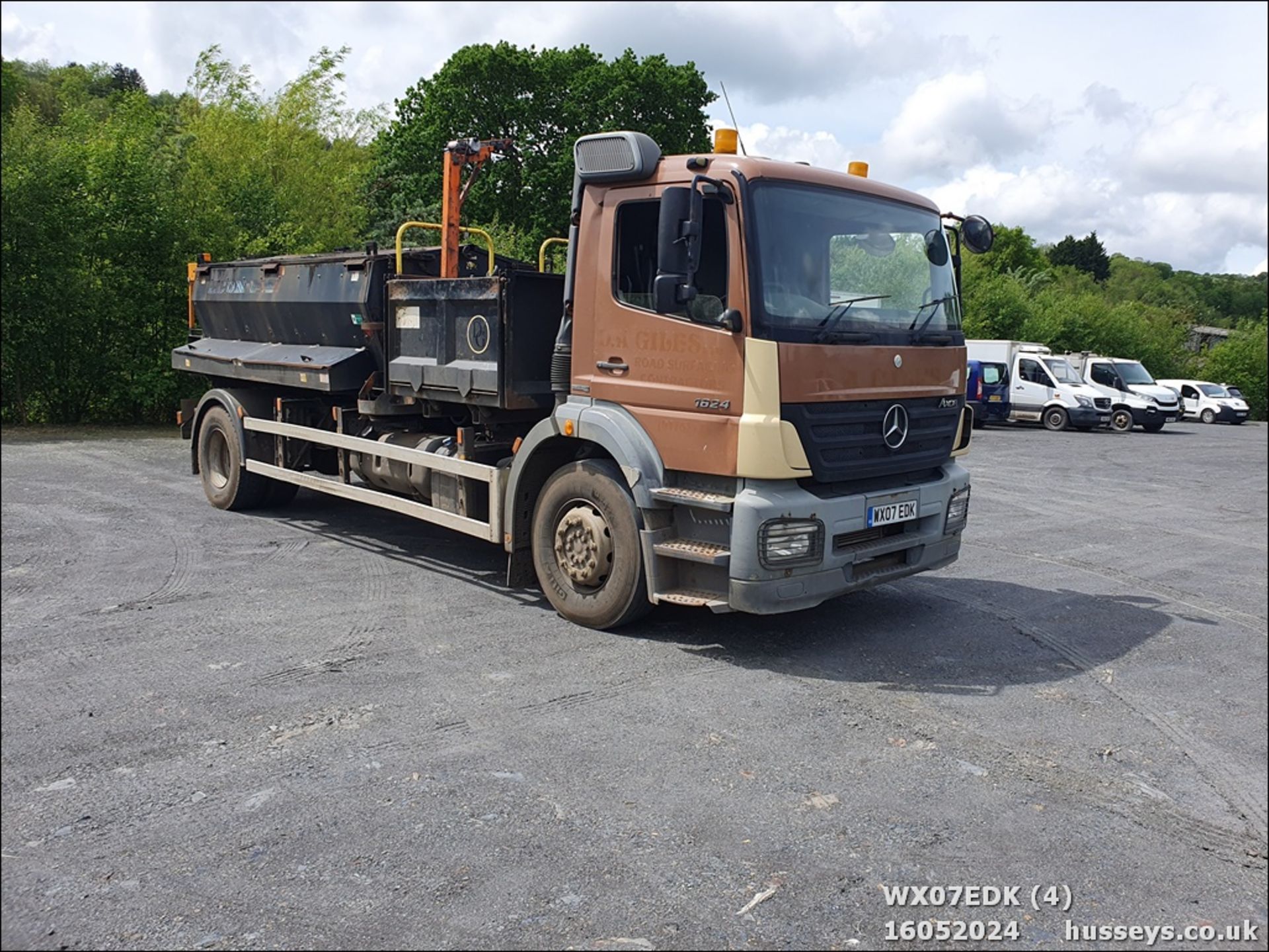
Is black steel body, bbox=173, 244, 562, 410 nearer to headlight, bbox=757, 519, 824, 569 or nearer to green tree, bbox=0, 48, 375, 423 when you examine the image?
green tree, bbox=0, 48, 375, 423

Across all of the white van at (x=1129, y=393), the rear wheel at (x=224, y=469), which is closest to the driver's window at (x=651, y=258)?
the rear wheel at (x=224, y=469)

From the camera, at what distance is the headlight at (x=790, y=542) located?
222 inches

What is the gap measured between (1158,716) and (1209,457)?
18.7 m

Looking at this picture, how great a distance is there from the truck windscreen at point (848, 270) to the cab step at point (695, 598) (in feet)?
5.06

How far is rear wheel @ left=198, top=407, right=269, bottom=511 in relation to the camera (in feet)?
32.9

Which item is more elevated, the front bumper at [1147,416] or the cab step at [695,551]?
the cab step at [695,551]

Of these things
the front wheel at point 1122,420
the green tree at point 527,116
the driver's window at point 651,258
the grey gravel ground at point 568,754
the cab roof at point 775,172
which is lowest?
the grey gravel ground at point 568,754

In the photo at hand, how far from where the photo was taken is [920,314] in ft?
21.3

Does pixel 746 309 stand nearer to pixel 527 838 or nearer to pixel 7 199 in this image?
pixel 527 838

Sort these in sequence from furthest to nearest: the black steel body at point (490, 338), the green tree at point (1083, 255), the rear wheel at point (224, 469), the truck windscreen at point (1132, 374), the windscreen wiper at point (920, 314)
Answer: the green tree at point (1083, 255) → the truck windscreen at point (1132, 374) → the rear wheel at point (224, 469) → the black steel body at point (490, 338) → the windscreen wiper at point (920, 314)

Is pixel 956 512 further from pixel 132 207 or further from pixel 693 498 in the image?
pixel 132 207

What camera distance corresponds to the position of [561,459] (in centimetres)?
701

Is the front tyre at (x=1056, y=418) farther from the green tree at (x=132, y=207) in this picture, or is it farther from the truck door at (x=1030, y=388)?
the green tree at (x=132, y=207)

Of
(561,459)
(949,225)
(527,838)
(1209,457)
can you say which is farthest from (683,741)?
(1209,457)
